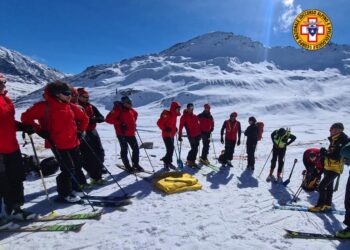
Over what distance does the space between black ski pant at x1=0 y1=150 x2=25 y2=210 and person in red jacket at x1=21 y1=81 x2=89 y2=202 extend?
0.67 meters

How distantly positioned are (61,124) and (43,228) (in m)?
1.92

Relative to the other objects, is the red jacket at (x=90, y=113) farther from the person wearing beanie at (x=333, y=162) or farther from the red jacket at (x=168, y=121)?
the person wearing beanie at (x=333, y=162)

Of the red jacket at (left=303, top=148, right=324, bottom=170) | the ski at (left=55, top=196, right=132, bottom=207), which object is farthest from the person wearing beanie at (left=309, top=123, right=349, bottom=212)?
the ski at (left=55, top=196, right=132, bottom=207)

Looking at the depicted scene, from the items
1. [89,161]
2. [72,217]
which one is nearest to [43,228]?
[72,217]

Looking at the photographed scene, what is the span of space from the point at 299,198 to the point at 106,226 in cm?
494

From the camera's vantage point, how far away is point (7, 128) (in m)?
5.09

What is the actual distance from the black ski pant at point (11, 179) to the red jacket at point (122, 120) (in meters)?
3.65

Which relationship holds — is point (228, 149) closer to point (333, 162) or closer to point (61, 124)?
point (333, 162)

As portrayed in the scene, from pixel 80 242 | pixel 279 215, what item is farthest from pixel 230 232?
pixel 80 242

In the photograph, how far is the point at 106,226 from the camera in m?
5.19

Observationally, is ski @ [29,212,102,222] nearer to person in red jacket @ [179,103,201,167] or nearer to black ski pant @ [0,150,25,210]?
black ski pant @ [0,150,25,210]

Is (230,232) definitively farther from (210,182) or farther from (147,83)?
(147,83)

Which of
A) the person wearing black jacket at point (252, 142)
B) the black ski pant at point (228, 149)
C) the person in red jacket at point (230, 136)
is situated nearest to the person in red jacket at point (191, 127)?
the person in red jacket at point (230, 136)

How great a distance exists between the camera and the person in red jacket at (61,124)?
5668mm
